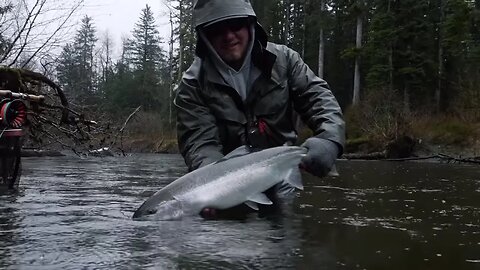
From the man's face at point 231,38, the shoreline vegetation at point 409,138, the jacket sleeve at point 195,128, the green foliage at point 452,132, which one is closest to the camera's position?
the jacket sleeve at point 195,128

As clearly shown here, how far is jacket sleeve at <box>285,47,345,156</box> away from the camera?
3.62 meters

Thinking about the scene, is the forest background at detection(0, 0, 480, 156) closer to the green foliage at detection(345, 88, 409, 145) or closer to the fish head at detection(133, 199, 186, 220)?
the green foliage at detection(345, 88, 409, 145)

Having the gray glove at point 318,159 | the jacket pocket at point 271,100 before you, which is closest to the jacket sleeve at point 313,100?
the jacket pocket at point 271,100

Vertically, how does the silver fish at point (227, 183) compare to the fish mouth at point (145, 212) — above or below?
above

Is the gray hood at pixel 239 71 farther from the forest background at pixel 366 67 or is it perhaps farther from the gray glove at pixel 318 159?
the forest background at pixel 366 67

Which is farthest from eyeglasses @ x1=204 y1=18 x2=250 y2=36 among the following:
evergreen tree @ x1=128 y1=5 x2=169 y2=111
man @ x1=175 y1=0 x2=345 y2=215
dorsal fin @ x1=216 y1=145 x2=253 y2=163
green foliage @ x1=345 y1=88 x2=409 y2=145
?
evergreen tree @ x1=128 y1=5 x2=169 y2=111

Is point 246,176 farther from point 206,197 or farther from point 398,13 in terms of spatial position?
point 398,13

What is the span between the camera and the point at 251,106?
3.84 metres

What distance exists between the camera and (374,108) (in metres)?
25.4

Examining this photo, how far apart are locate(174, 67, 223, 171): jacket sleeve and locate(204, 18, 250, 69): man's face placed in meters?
0.31

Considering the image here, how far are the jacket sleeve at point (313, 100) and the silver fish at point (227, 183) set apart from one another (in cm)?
47

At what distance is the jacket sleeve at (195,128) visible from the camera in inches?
141

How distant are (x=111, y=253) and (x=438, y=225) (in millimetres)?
1933

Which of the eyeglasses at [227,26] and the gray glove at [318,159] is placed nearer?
the gray glove at [318,159]
